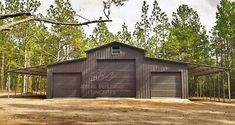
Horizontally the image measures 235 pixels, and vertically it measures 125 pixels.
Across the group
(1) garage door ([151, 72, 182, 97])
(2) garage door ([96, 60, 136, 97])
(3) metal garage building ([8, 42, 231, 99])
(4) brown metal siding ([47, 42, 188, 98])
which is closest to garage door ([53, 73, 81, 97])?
(3) metal garage building ([8, 42, 231, 99])

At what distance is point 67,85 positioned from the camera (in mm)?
31000

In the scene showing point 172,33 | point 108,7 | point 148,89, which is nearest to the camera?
point 108,7

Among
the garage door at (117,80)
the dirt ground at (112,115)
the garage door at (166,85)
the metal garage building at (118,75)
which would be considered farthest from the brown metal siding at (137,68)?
the dirt ground at (112,115)

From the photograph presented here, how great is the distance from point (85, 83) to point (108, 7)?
22446 millimetres

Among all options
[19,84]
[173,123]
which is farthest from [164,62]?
[19,84]

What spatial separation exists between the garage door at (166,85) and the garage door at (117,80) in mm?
2023

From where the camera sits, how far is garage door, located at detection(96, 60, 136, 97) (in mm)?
30578

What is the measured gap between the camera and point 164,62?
3039 centimetres

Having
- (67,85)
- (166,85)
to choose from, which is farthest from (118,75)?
(67,85)

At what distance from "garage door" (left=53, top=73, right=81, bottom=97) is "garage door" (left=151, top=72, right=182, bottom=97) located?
7103mm

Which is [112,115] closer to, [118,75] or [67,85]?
[118,75]

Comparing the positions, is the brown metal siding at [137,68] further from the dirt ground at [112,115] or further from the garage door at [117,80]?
the dirt ground at [112,115]

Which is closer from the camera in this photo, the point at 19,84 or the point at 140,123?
the point at 140,123

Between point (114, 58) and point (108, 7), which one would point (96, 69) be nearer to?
point (114, 58)
